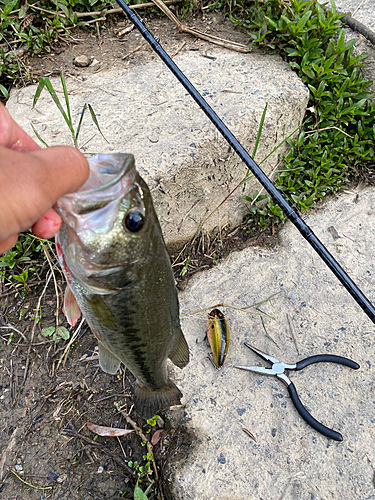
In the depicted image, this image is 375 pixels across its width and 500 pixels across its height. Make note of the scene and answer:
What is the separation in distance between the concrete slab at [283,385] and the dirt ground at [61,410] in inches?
6.5

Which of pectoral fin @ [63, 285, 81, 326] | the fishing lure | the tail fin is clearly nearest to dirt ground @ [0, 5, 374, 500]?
the tail fin

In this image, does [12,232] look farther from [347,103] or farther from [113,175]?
[347,103]

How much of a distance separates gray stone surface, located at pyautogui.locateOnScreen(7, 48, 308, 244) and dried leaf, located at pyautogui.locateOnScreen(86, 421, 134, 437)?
1469mm

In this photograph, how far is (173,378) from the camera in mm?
2537

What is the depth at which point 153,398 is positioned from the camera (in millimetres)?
2070

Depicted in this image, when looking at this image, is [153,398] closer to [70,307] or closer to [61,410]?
[70,307]

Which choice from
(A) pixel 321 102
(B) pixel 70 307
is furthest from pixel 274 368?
(A) pixel 321 102

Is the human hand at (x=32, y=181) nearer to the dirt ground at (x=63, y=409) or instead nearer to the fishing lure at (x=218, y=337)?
the fishing lure at (x=218, y=337)

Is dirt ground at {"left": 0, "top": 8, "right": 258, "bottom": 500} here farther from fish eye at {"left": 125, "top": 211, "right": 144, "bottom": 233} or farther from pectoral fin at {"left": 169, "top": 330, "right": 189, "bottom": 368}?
fish eye at {"left": 125, "top": 211, "right": 144, "bottom": 233}

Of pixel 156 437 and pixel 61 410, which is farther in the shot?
pixel 61 410

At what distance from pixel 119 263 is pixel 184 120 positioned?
1946 millimetres

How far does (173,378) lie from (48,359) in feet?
3.19

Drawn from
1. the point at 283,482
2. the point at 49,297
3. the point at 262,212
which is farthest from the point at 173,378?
the point at 262,212

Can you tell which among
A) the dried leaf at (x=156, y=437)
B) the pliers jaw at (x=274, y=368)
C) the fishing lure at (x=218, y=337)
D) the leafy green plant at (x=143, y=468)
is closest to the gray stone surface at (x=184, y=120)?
the fishing lure at (x=218, y=337)
